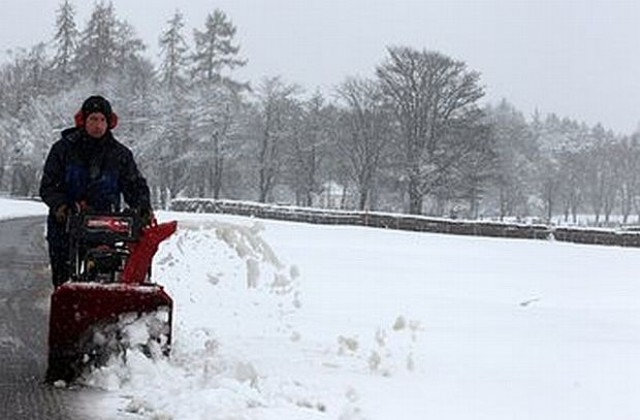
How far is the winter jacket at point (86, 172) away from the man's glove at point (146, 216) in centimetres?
13

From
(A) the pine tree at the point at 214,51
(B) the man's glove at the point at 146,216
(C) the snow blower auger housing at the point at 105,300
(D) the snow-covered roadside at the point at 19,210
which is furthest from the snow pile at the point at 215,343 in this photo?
(A) the pine tree at the point at 214,51

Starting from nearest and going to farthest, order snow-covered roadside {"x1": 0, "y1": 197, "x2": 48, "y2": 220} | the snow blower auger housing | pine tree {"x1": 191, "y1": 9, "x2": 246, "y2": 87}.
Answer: the snow blower auger housing < snow-covered roadside {"x1": 0, "y1": 197, "x2": 48, "y2": 220} < pine tree {"x1": 191, "y1": 9, "x2": 246, "y2": 87}

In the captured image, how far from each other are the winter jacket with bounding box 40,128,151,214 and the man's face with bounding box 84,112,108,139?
7 centimetres

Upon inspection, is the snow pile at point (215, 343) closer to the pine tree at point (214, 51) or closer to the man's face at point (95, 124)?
the man's face at point (95, 124)

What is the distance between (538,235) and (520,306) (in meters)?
29.2

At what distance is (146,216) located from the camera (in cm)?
702

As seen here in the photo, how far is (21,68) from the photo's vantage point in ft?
298

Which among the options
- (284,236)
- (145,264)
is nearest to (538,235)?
(284,236)

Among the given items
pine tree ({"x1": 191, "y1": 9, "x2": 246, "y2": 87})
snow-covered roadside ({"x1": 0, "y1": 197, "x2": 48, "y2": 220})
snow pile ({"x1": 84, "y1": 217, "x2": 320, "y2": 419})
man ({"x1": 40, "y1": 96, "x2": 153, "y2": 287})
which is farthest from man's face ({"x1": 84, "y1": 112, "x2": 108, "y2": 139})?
pine tree ({"x1": 191, "y1": 9, "x2": 246, "y2": 87})

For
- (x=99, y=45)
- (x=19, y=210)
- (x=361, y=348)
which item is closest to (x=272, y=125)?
(x=99, y=45)

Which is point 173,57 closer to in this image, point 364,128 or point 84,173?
point 364,128

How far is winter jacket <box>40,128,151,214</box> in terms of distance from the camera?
7152mm

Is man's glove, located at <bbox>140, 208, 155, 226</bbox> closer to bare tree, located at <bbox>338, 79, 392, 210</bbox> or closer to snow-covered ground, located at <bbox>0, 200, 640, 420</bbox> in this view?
snow-covered ground, located at <bbox>0, 200, 640, 420</bbox>

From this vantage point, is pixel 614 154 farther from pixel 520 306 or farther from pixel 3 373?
pixel 3 373
